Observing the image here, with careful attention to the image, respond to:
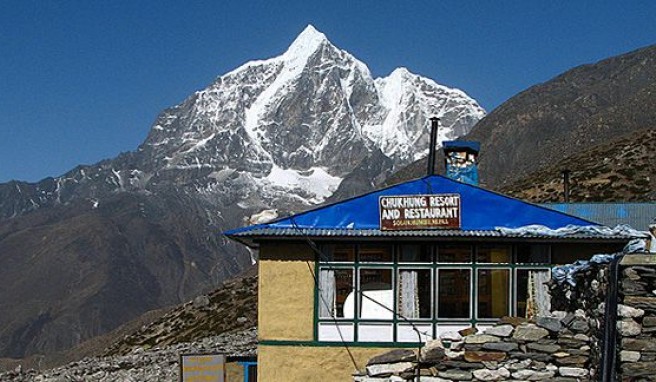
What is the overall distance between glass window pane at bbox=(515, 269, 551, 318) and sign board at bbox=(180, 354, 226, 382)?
7.11m

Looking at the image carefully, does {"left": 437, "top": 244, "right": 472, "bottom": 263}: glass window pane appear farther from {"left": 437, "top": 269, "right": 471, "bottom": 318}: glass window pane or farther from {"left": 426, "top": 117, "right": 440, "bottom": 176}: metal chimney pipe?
{"left": 426, "top": 117, "right": 440, "bottom": 176}: metal chimney pipe

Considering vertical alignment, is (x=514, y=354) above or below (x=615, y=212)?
below

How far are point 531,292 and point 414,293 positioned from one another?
2.59 m

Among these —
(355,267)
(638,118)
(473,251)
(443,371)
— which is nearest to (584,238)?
A: (473,251)

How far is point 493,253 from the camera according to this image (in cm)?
2161

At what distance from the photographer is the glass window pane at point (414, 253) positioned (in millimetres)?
21438

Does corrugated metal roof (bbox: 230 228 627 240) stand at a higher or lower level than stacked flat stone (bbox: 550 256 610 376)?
higher

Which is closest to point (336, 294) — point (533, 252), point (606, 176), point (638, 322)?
point (533, 252)

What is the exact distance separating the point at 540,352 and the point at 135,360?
37307 mm

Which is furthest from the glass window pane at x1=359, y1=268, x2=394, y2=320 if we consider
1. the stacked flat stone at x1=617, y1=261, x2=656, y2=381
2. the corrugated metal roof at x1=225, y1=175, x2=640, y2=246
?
the stacked flat stone at x1=617, y1=261, x2=656, y2=381

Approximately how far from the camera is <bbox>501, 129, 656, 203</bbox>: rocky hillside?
75125mm

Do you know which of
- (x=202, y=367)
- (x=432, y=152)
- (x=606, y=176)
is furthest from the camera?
(x=606, y=176)

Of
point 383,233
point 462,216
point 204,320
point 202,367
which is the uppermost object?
point 462,216

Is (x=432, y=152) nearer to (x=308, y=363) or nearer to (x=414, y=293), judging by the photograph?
(x=414, y=293)
